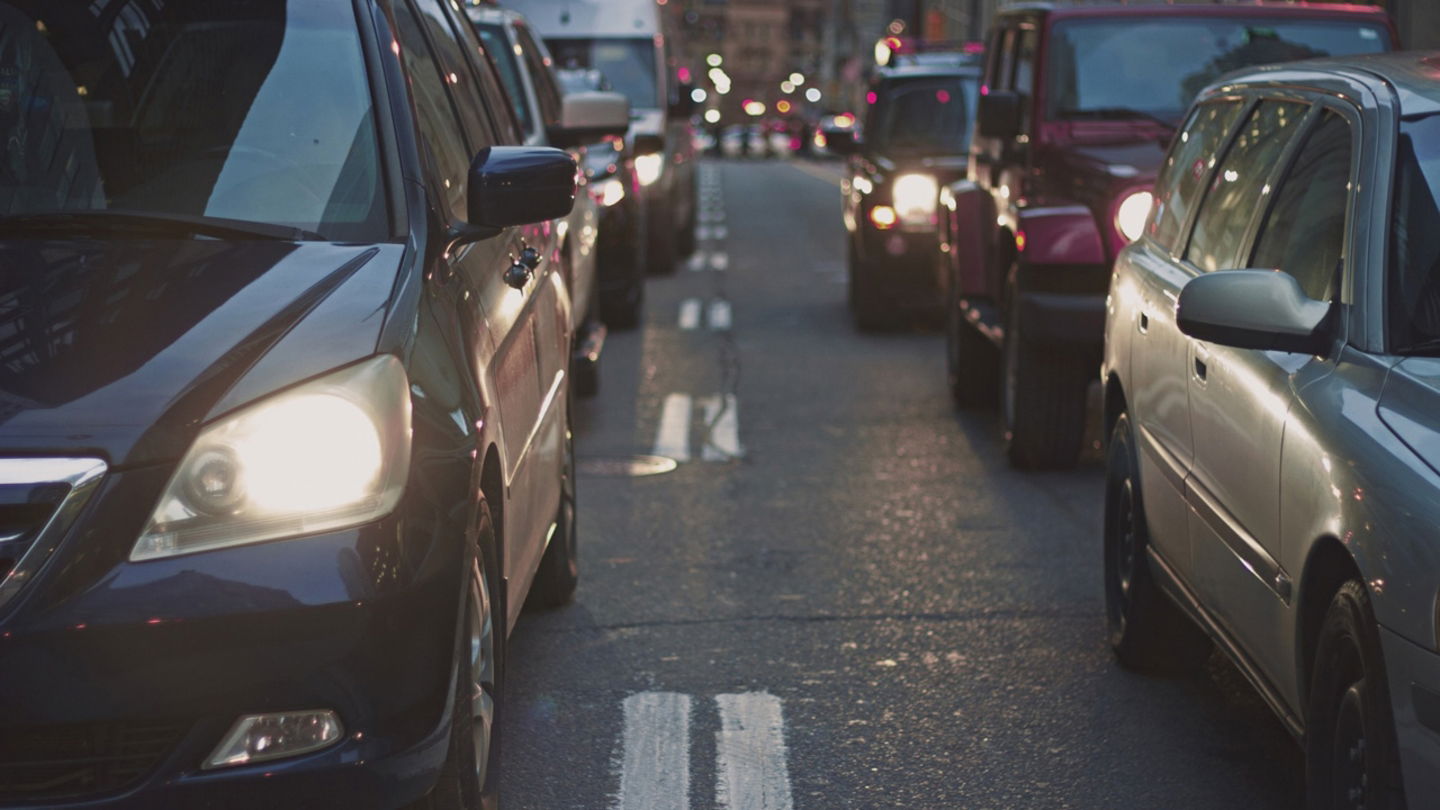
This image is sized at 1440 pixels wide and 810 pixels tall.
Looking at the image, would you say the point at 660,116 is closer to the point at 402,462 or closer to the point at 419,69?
the point at 419,69

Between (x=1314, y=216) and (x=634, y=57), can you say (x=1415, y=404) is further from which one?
(x=634, y=57)

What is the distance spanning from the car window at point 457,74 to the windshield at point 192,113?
0.67 meters

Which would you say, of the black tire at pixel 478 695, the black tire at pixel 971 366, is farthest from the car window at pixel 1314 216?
the black tire at pixel 971 366

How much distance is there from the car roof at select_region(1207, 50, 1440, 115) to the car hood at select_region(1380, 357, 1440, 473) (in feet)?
2.55

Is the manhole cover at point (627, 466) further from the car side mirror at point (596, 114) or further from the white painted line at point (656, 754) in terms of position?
the white painted line at point (656, 754)

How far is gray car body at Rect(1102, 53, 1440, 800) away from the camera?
3213 millimetres

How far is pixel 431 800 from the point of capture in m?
3.60

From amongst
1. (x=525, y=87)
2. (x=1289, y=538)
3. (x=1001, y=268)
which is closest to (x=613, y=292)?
(x=525, y=87)

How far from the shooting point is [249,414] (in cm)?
335

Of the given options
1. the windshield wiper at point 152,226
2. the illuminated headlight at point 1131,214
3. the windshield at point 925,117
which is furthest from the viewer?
the windshield at point 925,117

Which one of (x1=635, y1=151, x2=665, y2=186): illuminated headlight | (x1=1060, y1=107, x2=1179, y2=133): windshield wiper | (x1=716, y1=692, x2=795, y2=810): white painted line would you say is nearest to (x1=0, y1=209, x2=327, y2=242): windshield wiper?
(x1=716, y1=692, x2=795, y2=810): white painted line

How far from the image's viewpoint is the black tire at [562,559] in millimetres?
6234

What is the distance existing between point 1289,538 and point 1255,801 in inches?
37.3

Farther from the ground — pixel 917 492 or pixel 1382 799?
pixel 1382 799
